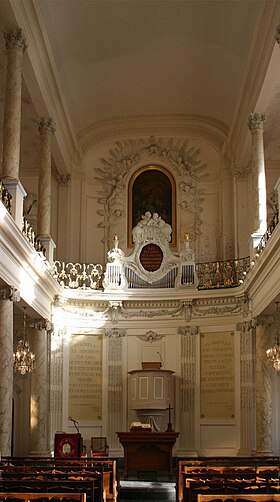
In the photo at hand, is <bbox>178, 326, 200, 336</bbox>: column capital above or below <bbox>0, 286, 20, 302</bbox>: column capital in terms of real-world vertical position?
below

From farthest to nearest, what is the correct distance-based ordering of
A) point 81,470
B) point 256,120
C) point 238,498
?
point 256,120
point 81,470
point 238,498

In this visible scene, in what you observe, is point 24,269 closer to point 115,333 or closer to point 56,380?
point 56,380

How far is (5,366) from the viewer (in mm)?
14781

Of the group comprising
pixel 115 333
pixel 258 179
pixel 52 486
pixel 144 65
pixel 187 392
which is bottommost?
pixel 52 486

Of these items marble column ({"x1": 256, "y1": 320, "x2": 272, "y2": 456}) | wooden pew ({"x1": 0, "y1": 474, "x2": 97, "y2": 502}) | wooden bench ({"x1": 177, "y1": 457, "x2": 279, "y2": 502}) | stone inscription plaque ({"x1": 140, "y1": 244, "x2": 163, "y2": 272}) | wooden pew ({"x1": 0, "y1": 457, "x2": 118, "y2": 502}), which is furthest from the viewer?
stone inscription plaque ({"x1": 140, "y1": 244, "x2": 163, "y2": 272})

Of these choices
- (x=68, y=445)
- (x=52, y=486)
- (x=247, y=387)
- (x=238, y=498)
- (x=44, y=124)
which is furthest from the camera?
(x=247, y=387)

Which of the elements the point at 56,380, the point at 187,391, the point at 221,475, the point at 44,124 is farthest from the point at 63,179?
the point at 221,475

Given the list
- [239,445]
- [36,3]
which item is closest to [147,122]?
[36,3]

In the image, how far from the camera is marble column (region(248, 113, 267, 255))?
19234 mm

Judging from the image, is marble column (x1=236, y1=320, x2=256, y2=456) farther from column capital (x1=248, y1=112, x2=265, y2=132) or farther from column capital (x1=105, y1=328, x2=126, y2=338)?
column capital (x1=248, y1=112, x2=265, y2=132)

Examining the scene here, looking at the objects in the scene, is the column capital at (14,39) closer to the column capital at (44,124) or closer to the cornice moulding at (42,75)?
the cornice moulding at (42,75)

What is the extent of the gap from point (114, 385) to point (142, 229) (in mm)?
4529

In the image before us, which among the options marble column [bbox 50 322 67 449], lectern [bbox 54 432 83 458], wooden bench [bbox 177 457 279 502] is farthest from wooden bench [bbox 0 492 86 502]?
marble column [bbox 50 322 67 449]

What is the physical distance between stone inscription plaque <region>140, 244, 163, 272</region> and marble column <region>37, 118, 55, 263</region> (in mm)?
3424
